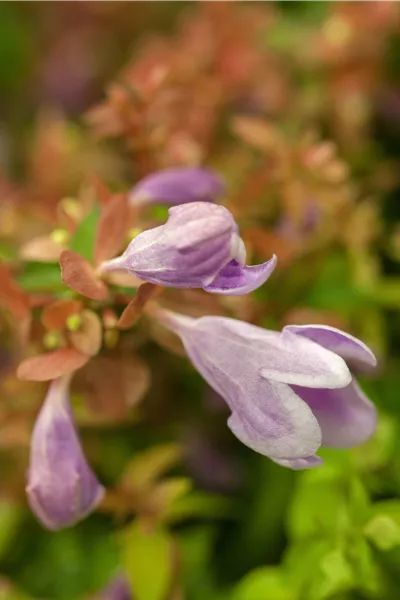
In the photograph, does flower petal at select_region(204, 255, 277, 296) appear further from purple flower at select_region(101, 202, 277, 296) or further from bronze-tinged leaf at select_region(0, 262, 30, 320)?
bronze-tinged leaf at select_region(0, 262, 30, 320)

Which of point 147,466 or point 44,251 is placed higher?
point 44,251

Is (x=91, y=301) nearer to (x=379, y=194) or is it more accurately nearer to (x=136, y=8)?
(x=379, y=194)

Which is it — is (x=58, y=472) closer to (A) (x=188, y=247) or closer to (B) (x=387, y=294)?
(A) (x=188, y=247)

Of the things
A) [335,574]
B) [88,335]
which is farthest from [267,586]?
[88,335]

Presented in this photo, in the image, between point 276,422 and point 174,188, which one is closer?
point 276,422

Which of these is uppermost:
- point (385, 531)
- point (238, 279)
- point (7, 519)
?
point (238, 279)

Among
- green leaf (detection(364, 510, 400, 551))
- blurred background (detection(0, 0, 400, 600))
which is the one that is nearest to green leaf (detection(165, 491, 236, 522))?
blurred background (detection(0, 0, 400, 600))

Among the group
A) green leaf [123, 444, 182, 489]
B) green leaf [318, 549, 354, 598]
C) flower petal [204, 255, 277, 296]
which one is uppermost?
flower petal [204, 255, 277, 296]

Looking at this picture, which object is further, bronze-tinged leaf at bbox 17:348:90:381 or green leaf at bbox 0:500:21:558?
green leaf at bbox 0:500:21:558
